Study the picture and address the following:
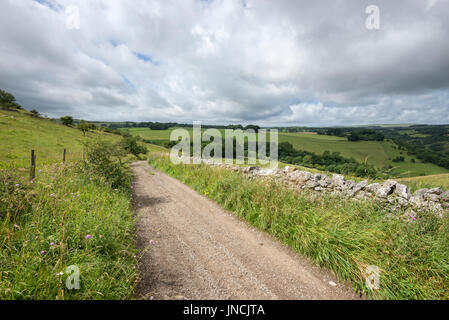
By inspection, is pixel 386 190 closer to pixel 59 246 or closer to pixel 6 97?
pixel 59 246

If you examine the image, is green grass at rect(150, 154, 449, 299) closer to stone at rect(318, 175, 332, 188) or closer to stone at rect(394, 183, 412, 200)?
stone at rect(394, 183, 412, 200)

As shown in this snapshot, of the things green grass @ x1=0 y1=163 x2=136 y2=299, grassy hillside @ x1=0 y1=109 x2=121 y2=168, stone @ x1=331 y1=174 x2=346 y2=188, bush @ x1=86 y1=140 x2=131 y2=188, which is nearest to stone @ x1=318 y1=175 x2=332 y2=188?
stone @ x1=331 y1=174 x2=346 y2=188

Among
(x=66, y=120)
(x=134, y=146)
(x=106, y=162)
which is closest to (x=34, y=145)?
Result: (x=134, y=146)

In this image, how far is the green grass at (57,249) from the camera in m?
2.39

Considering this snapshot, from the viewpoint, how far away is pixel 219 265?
3844 mm

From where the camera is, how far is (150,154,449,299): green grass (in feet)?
10.5

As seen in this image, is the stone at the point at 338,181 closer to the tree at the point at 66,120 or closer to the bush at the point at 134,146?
the bush at the point at 134,146

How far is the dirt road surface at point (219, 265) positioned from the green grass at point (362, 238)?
342 millimetres

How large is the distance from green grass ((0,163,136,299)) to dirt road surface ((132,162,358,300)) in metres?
0.52

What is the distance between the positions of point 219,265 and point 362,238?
3.33 m

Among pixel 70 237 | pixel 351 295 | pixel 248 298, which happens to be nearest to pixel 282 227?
pixel 351 295

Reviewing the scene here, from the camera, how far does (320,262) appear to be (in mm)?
3918
